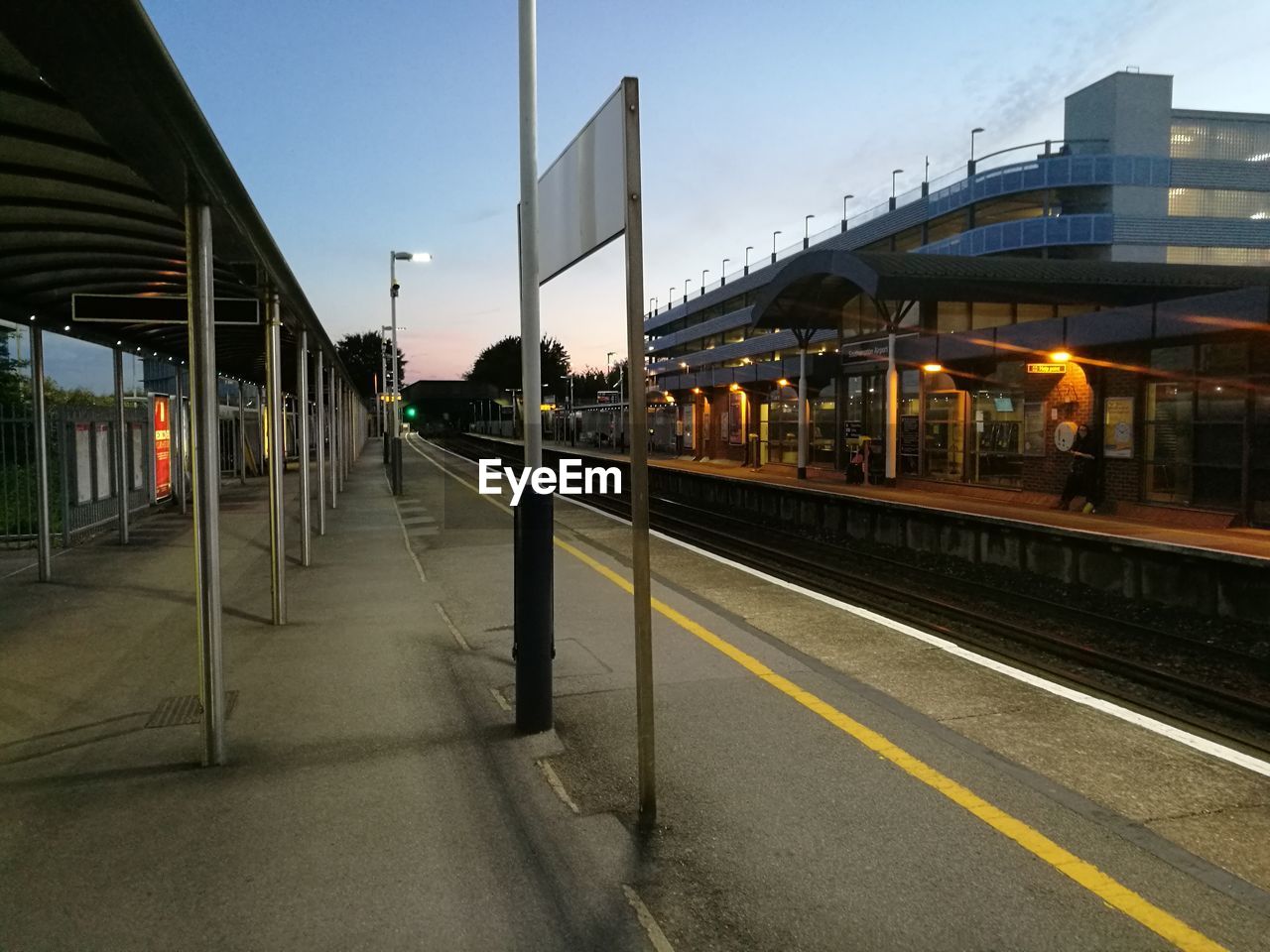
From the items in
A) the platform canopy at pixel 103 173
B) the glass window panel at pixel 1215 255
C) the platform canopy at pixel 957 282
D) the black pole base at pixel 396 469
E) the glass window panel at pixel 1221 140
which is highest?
the glass window panel at pixel 1221 140

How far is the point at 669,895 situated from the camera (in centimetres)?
332

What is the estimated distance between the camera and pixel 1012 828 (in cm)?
386

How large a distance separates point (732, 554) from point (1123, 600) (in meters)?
5.38

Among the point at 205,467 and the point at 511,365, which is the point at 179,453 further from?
the point at 511,365

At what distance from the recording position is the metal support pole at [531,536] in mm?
5016

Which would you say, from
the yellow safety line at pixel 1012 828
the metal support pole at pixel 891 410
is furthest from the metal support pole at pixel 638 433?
the metal support pole at pixel 891 410

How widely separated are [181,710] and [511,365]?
4510 inches

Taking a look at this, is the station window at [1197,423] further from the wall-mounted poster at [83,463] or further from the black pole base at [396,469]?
the black pole base at [396,469]

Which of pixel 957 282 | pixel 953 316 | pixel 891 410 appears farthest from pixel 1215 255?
pixel 891 410

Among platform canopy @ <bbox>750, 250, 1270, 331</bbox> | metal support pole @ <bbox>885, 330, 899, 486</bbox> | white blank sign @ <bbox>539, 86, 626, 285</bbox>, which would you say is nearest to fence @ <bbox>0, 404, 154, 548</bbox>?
white blank sign @ <bbox>539, 86, 626, 285</bbox>

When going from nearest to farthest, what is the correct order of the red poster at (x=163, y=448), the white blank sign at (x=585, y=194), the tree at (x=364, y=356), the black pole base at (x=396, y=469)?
the white blank sign at (x=585, y=194) → the red poster at (x=163, y=448) → the black pole base at (x=396, y=469) → the tree at (x=364, y=356)

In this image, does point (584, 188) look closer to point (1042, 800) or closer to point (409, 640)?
point (1042, 800)

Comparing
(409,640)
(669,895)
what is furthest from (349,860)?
(409,640)

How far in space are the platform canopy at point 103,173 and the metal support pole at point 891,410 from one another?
15.9 metres
